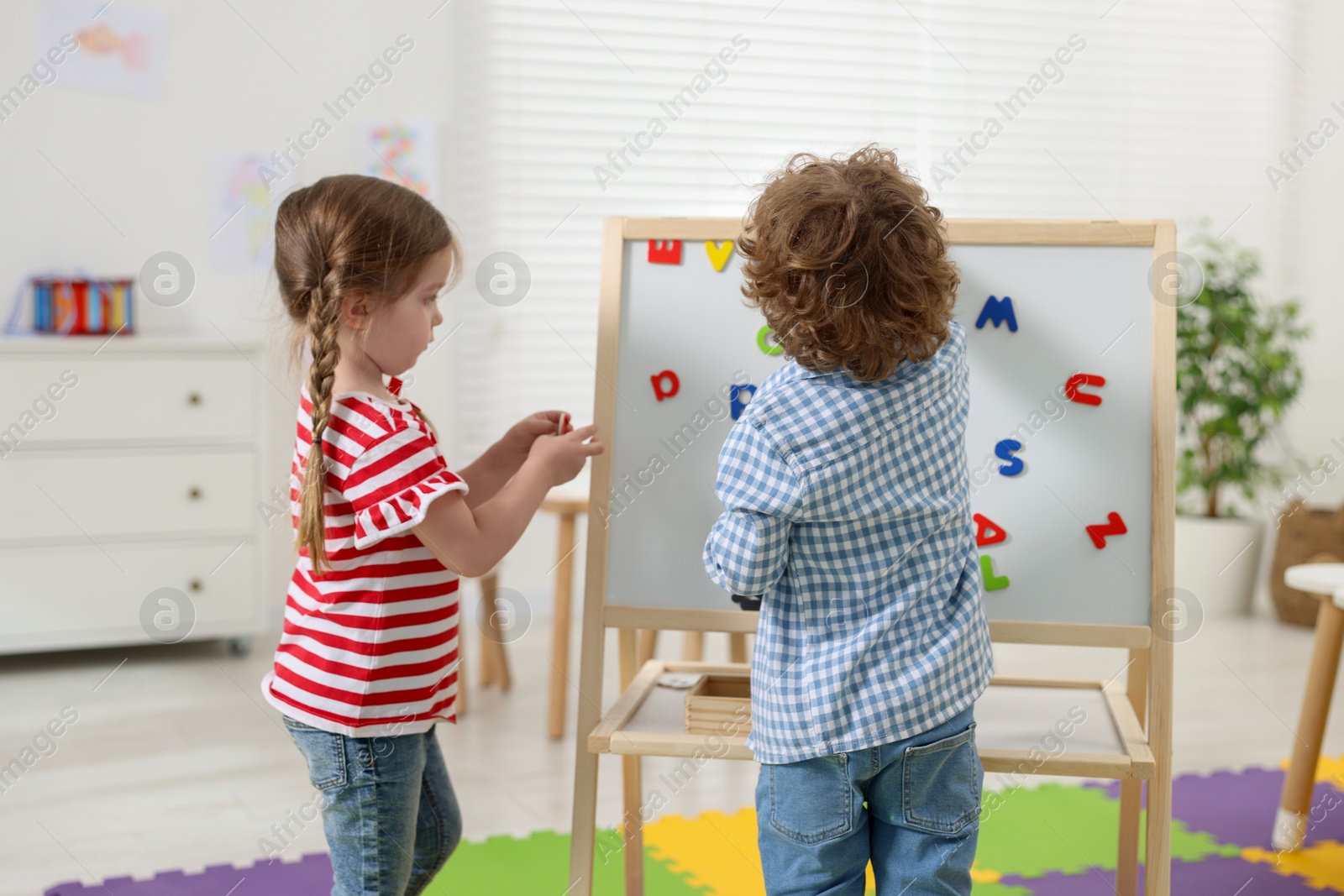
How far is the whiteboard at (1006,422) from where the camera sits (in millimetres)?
1535

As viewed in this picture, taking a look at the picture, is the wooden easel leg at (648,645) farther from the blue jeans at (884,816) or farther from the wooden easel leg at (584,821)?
the blue jeans at (884,816)

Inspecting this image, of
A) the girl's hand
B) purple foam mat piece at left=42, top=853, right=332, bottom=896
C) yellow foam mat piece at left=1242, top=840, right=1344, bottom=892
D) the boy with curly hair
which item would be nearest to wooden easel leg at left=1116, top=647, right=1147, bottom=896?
yellow foam mat piece at left=1242, top=840, right=1344, bottom=892

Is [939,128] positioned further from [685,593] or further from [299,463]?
[299,463]

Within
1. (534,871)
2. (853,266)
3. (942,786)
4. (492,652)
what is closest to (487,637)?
(492,652)

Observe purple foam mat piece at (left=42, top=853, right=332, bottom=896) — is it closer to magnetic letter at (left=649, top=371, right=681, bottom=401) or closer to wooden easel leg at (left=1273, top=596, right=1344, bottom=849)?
magnetic letter at (left=649, top=371, right=681, bottom=401)

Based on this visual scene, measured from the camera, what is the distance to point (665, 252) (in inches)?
63.4

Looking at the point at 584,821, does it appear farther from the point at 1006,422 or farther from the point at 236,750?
the point at 236,750

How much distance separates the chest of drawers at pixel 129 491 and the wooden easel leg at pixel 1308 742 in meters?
2.59

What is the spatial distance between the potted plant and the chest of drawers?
9.70 ft

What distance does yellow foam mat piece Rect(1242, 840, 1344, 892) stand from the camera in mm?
1993

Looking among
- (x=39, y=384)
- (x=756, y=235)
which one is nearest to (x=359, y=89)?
(x=39, y=384)

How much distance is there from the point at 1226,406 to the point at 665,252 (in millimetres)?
2934

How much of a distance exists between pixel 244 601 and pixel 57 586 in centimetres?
47

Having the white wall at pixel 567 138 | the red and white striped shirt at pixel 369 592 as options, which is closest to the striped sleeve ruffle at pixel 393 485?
the red and white striped shirt at pixel 369 592
